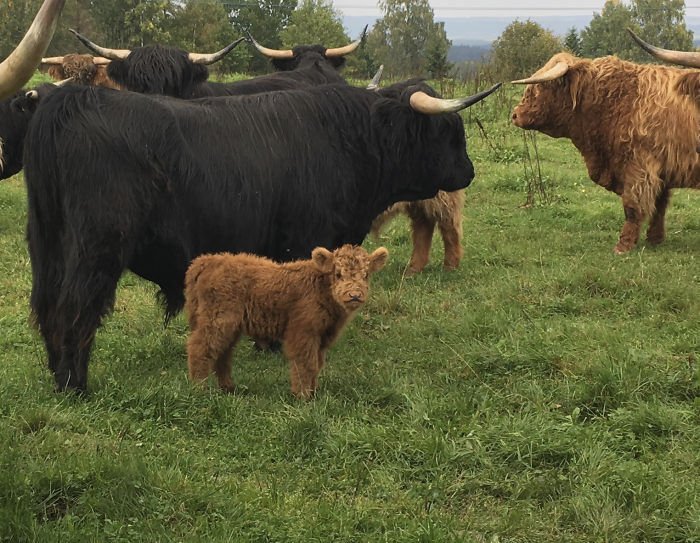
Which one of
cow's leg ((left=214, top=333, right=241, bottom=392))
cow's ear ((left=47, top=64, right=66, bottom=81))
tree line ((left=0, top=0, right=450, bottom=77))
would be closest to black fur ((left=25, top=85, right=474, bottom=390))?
cow's leg ((left=214, top=333, right=241, bottom=392))

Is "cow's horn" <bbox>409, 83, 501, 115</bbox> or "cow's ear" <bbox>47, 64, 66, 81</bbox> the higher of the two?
"cow's horn" <bbox>409, 83, 501, 115</bbox>

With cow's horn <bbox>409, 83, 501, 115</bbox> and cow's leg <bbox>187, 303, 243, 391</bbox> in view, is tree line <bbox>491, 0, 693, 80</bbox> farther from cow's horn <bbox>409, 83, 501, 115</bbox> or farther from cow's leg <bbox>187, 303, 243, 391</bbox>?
cow's leg <bbox>187, 303, 243, 391</bbox>

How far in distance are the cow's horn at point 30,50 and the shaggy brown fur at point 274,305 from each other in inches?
76.2

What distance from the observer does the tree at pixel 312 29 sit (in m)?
66.1

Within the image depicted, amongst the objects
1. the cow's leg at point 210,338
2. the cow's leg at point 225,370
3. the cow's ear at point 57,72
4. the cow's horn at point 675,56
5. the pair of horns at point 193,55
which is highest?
the cow's horn at point 675,56

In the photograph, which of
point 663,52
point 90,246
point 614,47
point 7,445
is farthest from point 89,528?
point 614,47

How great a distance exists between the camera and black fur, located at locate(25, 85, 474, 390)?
3.87 metres

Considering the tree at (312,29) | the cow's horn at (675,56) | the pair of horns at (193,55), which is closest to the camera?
the cow's horn at (675,56)

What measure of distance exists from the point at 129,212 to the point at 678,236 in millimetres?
5918

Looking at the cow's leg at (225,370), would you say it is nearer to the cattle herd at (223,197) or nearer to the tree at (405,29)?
the cattle herd at (223,197)

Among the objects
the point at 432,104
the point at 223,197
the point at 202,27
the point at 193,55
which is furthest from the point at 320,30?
the point at 223,197

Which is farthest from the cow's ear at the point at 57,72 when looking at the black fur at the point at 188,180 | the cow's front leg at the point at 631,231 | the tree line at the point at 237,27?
the tree line at the point at 237,27

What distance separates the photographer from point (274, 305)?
414cm

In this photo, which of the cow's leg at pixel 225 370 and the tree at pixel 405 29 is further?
the tree at pixel 405 29
